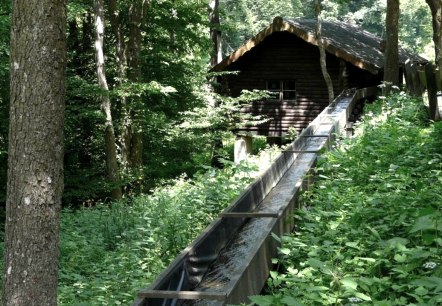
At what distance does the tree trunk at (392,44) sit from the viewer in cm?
1942

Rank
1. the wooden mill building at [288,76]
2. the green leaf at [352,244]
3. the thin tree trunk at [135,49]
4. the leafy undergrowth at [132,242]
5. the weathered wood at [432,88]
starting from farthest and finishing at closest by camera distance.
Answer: the wooden mill building at [288,76] → the thin tree trunk at [135,49] → the weathered wood at [432,88] → the leafy undergrowth at [132,242] → the green leaf at [352,244]

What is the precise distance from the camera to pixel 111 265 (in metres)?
8.59

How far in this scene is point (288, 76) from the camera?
25.6 meters

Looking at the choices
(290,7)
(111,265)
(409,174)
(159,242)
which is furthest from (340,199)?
(290,7)

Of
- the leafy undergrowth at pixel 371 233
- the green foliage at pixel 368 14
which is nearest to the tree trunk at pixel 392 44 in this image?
the leafy undergrowth at pixel 371 233

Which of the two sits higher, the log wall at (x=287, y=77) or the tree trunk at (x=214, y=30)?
the tree trunk at (x=214, y=30)

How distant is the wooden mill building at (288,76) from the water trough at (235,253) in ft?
49.3

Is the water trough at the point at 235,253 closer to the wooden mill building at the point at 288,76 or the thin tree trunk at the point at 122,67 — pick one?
the thin tree trunk at the point at 122,67

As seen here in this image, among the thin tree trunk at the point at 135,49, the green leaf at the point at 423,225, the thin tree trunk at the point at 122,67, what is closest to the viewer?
the green leaf at the point at 423,225

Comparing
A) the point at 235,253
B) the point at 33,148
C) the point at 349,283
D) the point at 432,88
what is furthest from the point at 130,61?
the point at 349,283

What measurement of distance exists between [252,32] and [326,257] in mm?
62931

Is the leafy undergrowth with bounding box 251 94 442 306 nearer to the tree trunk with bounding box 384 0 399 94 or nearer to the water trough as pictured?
the water trough

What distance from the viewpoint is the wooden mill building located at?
81.4 ft

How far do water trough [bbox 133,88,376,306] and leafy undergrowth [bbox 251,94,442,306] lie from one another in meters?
0.23
